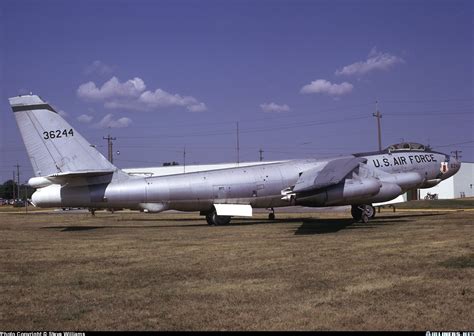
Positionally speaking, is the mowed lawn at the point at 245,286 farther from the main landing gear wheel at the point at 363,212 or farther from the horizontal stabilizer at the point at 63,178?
the main landing gear wheel at the point at 363,212

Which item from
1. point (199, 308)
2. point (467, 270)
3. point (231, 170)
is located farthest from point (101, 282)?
point (231, 170)

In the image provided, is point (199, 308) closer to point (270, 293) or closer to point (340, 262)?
point (270, 293)

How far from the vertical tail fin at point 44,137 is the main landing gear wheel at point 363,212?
13.0m

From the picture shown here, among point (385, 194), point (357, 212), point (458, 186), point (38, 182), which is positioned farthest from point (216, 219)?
point (458, 186)

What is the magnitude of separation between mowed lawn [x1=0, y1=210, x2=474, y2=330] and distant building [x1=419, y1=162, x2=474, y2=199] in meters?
67.5

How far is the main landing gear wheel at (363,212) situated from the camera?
25188 mm

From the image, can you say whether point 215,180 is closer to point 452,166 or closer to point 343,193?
point 343,193

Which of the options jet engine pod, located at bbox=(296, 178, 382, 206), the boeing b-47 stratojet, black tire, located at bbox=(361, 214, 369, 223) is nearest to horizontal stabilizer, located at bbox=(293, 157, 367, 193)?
the boeing b-47 stratojet

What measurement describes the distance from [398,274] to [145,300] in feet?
15.9

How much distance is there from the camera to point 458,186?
269ft

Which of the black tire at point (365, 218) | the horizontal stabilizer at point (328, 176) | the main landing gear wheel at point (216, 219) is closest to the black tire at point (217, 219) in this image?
the main landing gear wheel at point (216, 219)

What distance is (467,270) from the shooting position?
10055 mm

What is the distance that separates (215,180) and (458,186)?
66.6 meters

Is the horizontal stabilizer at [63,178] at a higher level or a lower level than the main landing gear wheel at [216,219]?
higher
